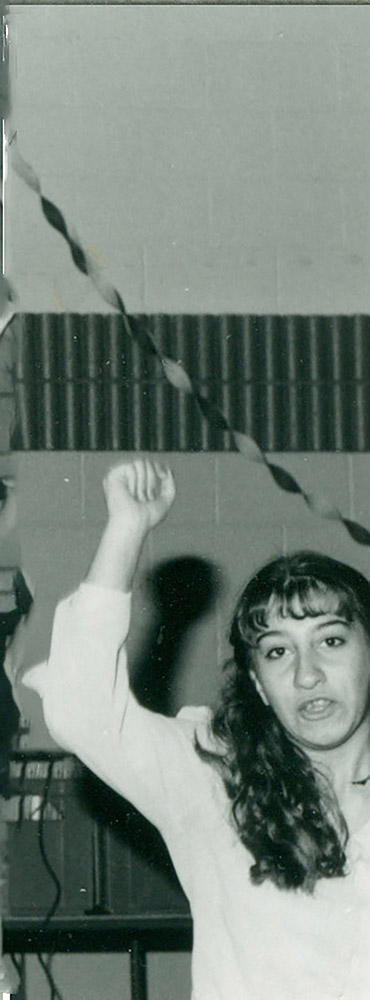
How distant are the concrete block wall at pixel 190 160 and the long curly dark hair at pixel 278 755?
36 centimetres

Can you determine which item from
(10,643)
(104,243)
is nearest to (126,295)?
(104,243)

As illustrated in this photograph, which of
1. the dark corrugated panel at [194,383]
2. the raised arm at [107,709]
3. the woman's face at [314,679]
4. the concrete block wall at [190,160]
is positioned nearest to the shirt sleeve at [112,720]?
the raised arm at [107,709]

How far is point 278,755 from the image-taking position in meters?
1.66

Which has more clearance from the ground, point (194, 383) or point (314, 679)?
point (194, 383)

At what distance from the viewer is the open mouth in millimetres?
1651

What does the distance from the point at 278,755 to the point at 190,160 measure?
2.56ft

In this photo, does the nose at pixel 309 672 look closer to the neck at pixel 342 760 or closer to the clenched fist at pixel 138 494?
the neck at pixel 342 760

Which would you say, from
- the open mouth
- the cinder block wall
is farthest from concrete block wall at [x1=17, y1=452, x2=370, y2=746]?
the open mouth

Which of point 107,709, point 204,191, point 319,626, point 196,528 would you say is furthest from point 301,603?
point 204,191

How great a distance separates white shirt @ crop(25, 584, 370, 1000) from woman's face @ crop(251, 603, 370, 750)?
0.10 m

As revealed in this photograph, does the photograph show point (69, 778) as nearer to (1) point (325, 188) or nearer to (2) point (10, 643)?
(2) point (10, 643)

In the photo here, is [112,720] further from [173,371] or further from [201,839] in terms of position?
[173,371]

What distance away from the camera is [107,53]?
1.76 m

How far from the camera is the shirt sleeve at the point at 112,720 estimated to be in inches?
64.5
